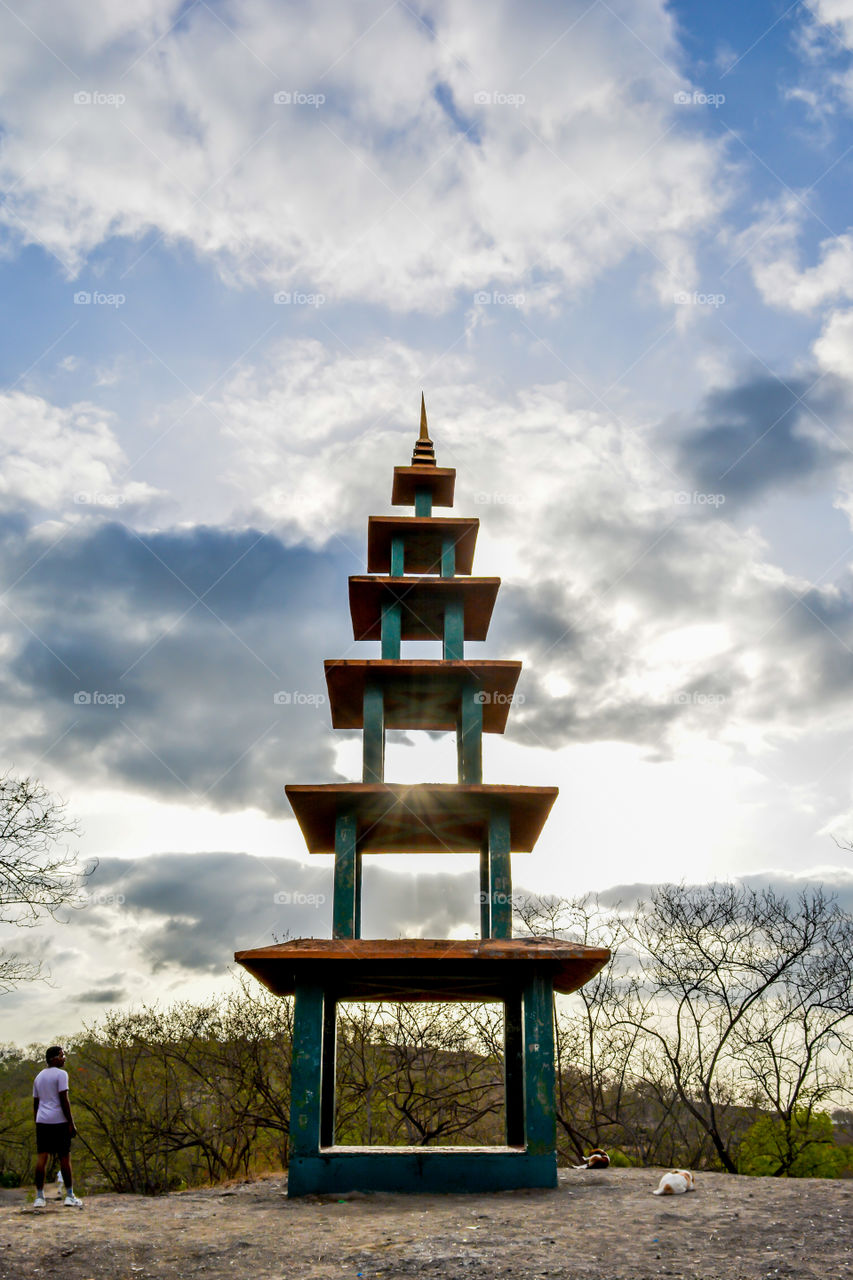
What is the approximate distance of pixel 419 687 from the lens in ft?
44.7

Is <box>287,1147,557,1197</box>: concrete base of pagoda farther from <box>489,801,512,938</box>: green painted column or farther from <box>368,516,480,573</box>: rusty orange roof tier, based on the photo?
<box>368,516,480,573</box>: rusty orange roof tier

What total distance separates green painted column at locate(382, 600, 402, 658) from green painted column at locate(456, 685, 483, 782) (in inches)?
55.0

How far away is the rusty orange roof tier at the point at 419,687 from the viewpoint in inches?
519

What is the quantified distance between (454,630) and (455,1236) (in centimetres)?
867

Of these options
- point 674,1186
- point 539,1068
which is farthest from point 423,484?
point 674,1186

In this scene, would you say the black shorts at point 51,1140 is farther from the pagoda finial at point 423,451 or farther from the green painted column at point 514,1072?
the pagoda finial at point 423,451

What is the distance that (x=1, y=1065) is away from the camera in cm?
3431

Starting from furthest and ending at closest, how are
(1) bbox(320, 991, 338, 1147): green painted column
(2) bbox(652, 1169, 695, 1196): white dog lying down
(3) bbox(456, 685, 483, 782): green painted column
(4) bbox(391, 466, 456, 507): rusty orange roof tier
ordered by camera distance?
1. (4) bbox(391, 466, 456, 507): rusty orange roof tier
2. (3) bbox(456, 685, 483, 782): green painted column
3. (1) bbox(320, 991, 338, 1147): green painted column
4. (2) bbox(652, 1169, 695, 1196): white dog lying down

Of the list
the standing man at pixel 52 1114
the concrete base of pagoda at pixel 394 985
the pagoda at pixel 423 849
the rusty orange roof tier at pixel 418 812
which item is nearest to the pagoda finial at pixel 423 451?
the pagoda at pixel 423 849

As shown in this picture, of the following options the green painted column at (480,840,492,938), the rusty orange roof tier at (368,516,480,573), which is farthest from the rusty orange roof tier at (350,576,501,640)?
the green painted column at (480,840,492,938)

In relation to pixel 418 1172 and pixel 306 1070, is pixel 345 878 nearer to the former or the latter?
pixel 306 1070

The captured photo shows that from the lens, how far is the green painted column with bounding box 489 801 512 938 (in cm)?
1155

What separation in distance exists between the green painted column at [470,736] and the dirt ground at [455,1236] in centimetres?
562

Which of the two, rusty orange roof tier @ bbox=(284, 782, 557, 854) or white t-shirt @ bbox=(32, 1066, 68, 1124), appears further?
rusty orange roof tier @ bbox=(284, 782, 557, 854)
